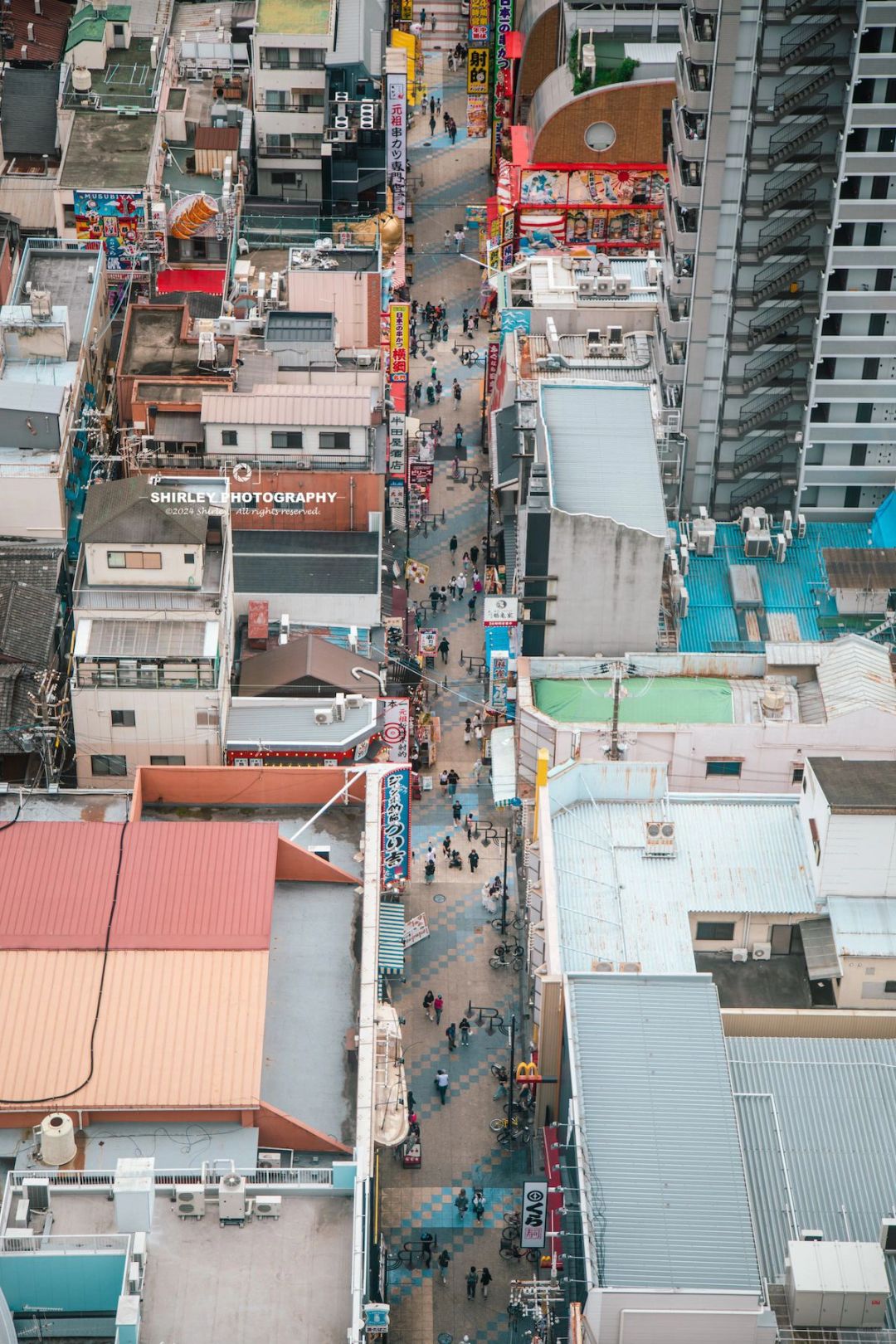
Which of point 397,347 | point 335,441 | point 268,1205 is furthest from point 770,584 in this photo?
point 268,1205

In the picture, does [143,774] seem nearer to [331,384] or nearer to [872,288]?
[331,384]

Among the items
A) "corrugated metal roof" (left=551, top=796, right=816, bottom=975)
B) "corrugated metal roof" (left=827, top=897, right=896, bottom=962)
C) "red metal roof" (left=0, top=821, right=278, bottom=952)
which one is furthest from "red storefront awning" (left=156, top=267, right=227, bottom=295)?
"corrugated metal roof" (left=827, top=897, right=896, bottom=962)

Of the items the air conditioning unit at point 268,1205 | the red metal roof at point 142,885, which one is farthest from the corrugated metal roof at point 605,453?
the air conditioning unit at point 268,1205

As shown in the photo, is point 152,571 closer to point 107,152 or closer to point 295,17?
point 107,152

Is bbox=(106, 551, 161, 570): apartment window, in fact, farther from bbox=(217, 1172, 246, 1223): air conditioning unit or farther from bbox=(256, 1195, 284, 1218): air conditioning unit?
bbox=(256, 1195, 284, 1218): air conditioning unit

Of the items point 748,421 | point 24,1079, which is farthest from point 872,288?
point 24,1079

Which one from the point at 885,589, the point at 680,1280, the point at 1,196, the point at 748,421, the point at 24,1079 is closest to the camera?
the point at 680,1280
